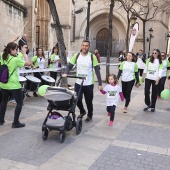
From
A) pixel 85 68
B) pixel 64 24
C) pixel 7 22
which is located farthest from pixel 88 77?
pixel 64 24

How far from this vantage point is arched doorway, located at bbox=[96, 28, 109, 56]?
42416mm

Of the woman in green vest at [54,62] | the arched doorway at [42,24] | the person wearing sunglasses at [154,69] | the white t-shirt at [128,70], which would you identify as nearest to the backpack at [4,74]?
the white t-shirt at [128,70]

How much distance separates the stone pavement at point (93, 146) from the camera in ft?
14.3

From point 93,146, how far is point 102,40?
39.6m

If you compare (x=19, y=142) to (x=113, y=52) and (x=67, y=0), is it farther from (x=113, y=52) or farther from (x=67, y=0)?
(x=113, y=52)

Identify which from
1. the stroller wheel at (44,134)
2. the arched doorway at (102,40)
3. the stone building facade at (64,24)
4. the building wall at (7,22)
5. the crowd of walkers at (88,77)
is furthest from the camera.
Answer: the arched doorway at (102,40)

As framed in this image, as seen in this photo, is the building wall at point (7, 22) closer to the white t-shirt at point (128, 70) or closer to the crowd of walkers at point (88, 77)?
the crowd of walkers at point (88, 77)

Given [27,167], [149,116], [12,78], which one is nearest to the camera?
[27,167]

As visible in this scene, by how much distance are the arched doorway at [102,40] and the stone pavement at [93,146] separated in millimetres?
35459

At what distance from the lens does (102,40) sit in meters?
43.8

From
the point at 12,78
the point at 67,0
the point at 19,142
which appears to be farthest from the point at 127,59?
the point at 67,0

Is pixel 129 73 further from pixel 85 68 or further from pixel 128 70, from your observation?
pixel 85 68

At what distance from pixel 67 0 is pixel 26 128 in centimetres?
2168

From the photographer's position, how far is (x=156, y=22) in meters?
40.6
